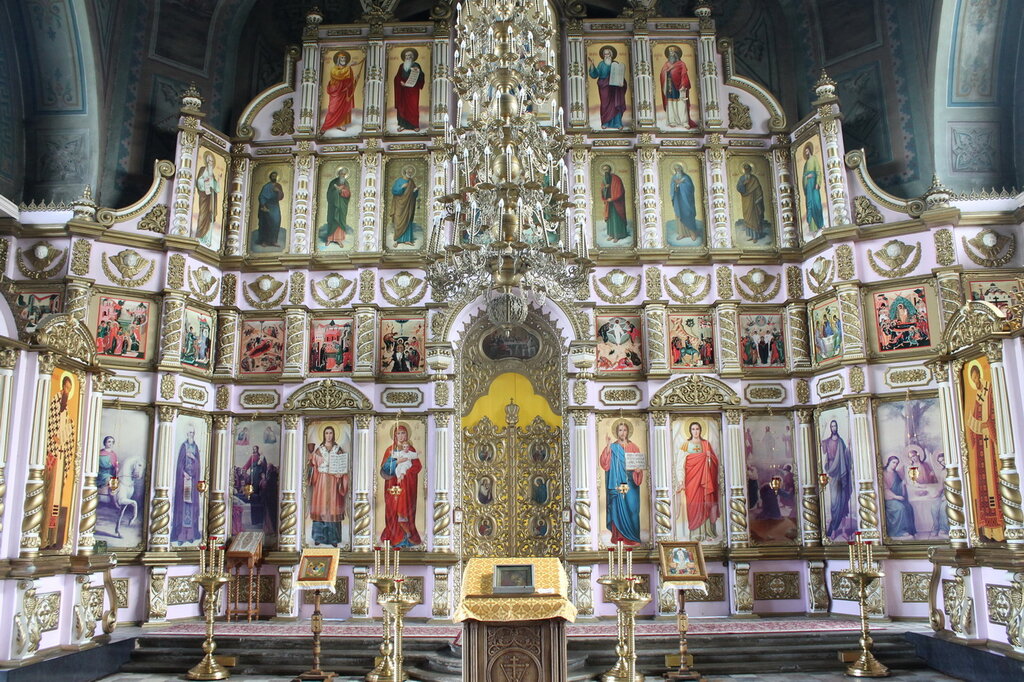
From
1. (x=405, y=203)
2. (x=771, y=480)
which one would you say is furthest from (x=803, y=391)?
(x=405, y=203)

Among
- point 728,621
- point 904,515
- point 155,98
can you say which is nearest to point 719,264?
point 904,515

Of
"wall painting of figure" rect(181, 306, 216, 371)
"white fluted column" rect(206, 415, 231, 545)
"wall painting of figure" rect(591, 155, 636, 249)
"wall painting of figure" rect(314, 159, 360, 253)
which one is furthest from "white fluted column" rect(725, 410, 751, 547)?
"wall painting of figure" rect(181, 306, 216, 371)

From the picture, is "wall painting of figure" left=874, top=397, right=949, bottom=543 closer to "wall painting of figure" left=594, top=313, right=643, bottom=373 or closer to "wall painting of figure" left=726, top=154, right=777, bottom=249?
Result: "wall painting of figure" left=726, top=154, right=777, bottom=249

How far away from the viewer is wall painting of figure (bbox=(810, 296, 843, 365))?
13672 millimetres

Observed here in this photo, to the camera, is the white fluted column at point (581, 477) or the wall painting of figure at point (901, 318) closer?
the wall painting of figure at point (901, 318)

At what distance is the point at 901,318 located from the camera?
13211 mm

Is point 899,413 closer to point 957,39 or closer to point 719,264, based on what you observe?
point 719,264

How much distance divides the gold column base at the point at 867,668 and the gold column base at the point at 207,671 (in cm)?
766

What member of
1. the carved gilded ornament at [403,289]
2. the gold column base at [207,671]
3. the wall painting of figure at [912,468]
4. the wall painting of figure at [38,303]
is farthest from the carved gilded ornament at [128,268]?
the wall painting of figure at [912,468]

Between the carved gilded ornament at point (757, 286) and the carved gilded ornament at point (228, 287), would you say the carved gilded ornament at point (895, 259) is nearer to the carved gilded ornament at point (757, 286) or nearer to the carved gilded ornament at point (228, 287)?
the carved gilded ornament at point (757, 286)

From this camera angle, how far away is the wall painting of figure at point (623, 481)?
45.1 feet

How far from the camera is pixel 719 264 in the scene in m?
14.8

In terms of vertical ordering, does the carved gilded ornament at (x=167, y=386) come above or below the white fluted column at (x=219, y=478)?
above

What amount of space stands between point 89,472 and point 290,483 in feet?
13.4
